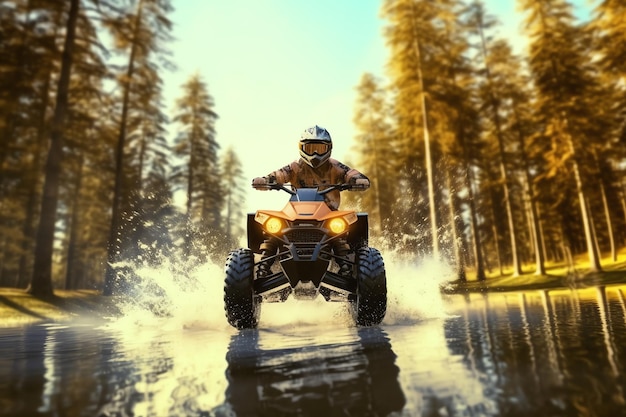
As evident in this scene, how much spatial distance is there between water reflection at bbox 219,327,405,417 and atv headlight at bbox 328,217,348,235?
1745 millimetres

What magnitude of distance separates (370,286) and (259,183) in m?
2.39

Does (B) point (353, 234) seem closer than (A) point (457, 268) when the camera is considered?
Yes

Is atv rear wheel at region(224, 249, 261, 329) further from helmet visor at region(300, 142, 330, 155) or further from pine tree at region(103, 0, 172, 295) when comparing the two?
pine tree at region(103, 0, 172, 295)

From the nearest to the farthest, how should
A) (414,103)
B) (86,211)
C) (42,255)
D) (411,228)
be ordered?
(42,255), (414,103), (411,228), (86,211)

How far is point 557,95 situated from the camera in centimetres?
2312

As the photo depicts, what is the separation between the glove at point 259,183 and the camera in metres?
6.83

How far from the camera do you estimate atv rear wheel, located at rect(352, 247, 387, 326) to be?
18.1 feet

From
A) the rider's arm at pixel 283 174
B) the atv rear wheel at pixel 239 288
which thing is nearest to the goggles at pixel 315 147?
the rider's arm at pixel 283 174

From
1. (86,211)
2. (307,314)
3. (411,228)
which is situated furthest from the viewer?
(86,211)

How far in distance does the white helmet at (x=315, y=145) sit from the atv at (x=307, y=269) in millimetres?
1241

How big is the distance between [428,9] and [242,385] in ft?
82.5

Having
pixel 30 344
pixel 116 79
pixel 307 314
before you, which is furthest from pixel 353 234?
pixel 116 79

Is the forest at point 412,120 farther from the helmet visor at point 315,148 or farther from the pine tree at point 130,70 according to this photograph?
the helmet visor at point 315,148

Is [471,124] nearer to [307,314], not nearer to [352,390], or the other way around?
[307,314]
